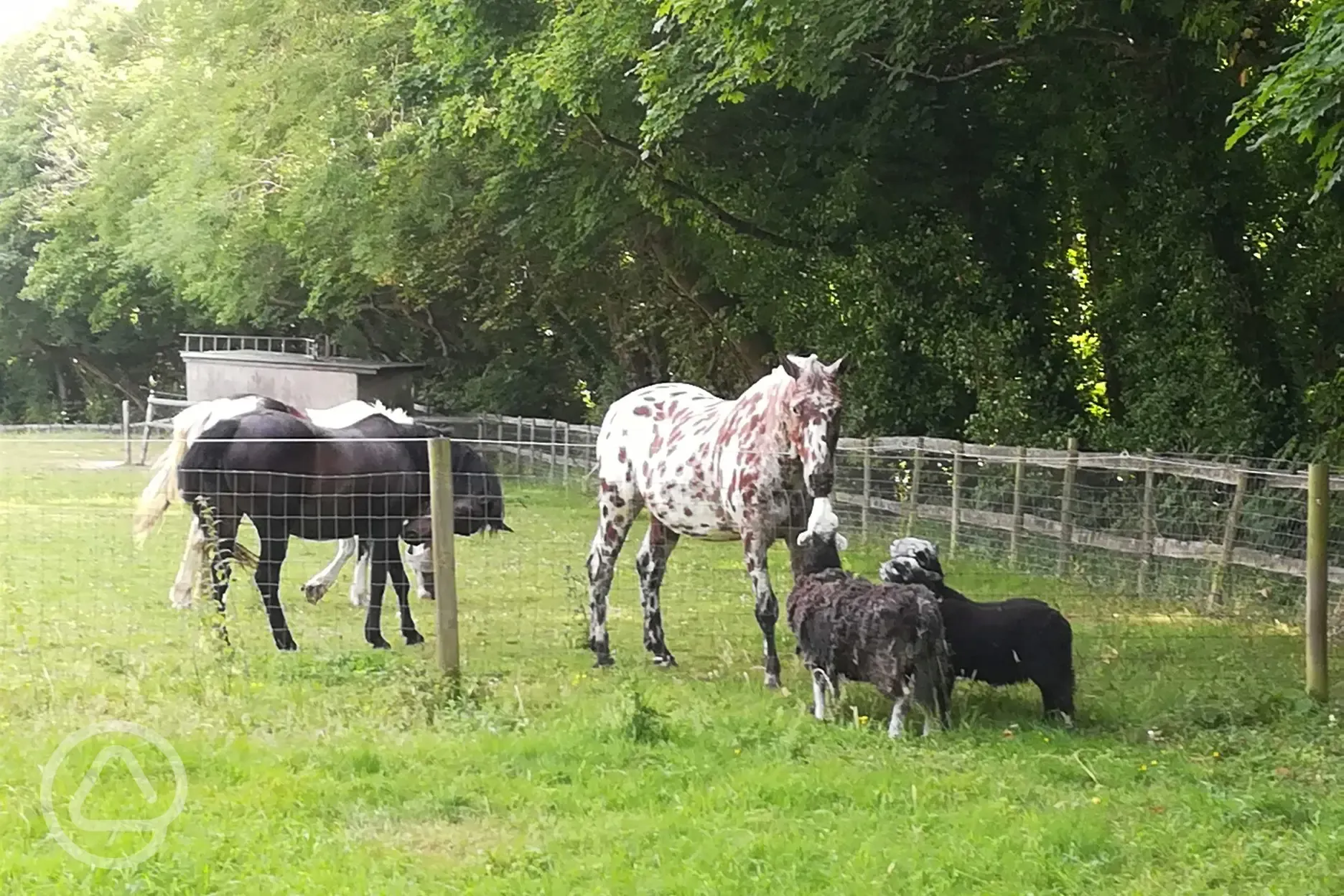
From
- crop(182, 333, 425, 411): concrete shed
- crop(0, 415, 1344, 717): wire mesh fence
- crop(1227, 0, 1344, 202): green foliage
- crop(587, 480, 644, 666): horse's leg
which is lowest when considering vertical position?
crop(0, 415, 1344, 717): wire mesh fence

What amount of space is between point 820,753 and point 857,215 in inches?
437

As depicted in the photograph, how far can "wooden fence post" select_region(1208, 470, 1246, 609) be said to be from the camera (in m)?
10.6

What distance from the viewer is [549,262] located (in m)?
24.7

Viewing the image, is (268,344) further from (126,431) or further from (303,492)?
(303,492)

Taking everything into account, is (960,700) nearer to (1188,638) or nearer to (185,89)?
(1188,638)

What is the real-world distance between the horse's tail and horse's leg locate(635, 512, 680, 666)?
286 centimetres

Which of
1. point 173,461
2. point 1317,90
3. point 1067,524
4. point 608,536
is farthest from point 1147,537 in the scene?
point 173,461

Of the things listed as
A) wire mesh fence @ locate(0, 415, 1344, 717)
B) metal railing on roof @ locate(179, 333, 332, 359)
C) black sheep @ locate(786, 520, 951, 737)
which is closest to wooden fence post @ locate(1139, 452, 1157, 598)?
wire mesh fence @ locate(0, 415, 1344, 717)

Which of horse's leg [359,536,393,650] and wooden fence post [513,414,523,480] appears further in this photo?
wooden fence post [513,414,523,480]

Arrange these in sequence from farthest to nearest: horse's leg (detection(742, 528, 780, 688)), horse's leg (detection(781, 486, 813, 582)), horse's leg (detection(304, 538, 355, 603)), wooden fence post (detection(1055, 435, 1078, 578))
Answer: wooden fence post (detection(1055, 435, 1078, 578))
horse's leg (detection(304, 538, 355, 603))
horse's leg (detection(781, 486, 813, 582))
horse's leg (detection(742, 528, 780, 688))

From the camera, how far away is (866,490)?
13656 mm

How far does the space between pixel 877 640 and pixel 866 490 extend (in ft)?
24.1

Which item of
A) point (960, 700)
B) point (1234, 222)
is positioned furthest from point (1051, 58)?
point (960, 700)

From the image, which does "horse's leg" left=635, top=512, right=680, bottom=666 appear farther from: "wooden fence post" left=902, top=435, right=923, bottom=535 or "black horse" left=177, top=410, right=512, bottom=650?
"wooden fence post" left=902, top=435, right=923, bottom=535
